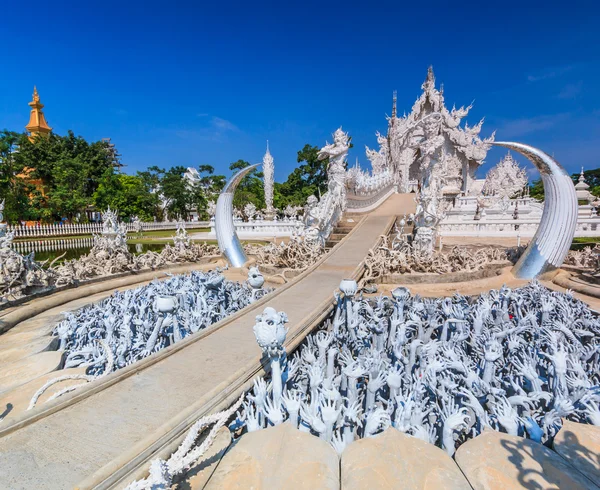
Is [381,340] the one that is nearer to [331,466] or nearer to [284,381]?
[284,381]

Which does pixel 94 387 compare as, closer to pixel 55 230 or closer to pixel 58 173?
pixel 55 230

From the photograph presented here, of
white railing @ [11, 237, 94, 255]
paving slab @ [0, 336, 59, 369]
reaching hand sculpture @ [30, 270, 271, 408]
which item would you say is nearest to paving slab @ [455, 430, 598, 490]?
reaching hand sculpture @ [30, 270, 271, 408]

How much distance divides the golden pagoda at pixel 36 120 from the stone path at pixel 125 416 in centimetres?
4468

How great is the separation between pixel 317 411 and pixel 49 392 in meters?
2.58

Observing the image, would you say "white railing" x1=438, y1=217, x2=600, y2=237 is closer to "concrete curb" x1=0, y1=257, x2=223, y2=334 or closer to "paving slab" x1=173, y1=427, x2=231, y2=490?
"concrete curb" x1=0, y1=257, x2=223, y2=334

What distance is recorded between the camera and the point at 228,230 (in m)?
10.3

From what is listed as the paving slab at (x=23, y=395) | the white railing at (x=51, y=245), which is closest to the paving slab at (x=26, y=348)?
the paving slab at (x=23, y=395)

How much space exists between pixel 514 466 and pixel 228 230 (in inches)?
353

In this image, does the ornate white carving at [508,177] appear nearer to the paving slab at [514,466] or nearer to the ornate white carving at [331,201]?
the ornate white carving at [331,201]

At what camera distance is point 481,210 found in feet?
58.0

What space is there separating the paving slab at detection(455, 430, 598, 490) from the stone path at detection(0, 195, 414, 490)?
1.97 meters

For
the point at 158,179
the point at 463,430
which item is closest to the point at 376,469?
the point at 463,430

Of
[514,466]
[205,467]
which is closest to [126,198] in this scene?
[205,467]

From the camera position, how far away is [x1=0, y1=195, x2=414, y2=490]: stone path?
2.04 m
